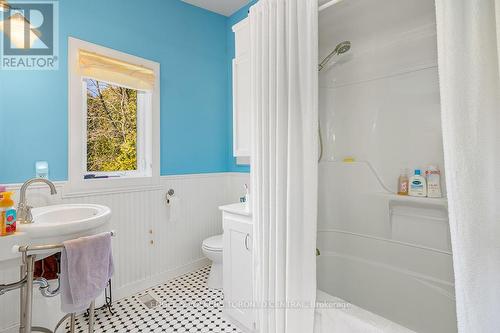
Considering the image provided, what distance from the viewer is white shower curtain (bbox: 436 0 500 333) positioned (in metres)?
0.80

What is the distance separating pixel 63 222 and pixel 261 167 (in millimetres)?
1141

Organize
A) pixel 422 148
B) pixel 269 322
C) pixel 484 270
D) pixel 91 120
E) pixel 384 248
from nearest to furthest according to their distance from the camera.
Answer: pixel 484 270, pixel 269 322, pixel 422 148, pixel 384 248, pixel 91 120

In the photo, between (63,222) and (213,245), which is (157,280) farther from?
(63,222)

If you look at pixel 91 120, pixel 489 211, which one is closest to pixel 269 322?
pixel 489 211

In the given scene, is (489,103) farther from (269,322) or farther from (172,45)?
(172,45)

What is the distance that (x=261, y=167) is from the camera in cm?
153

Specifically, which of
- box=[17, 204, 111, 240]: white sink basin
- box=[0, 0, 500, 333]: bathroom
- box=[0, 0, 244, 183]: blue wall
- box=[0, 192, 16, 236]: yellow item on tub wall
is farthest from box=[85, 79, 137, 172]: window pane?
box=[0, 192, 16, 236]: yellow item on tub wall

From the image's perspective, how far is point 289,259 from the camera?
4.34ft

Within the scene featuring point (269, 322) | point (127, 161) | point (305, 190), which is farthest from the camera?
point (127, 161)

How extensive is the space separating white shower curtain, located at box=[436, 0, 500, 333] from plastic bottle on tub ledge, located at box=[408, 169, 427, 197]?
0.88m

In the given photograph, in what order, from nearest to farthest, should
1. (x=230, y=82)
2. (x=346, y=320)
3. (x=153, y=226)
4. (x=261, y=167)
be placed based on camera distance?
(x=346, y=320) → (x=261, y=167) → (x=153, y=226) → (x=230, y=82)

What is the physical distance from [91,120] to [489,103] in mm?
2589

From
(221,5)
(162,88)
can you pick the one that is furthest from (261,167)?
(221,5)

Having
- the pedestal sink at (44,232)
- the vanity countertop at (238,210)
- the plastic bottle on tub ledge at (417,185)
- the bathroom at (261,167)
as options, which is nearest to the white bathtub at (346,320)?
the bathroom at (261,167)
